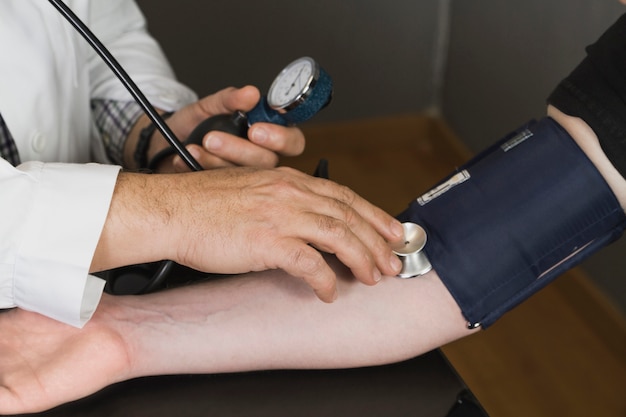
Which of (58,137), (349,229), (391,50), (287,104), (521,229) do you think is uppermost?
(58,137)

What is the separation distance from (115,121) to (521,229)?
0.67 meters

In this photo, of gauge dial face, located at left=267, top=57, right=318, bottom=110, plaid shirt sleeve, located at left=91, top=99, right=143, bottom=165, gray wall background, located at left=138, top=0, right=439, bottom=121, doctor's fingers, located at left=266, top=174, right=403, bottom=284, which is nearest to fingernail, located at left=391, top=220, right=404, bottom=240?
doctor's fingers, located at left=266, top=174, right=403, bottom=284

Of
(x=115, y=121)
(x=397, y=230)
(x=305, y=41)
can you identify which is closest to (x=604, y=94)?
(x=397, y=230)

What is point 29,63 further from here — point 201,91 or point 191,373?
point 201,91

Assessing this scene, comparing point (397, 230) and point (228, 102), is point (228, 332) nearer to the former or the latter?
point (397, 230)

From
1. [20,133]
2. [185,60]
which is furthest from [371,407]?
[185,60]

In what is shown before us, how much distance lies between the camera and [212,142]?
40.3 inches

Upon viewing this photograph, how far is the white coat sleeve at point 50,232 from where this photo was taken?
2.56 feet

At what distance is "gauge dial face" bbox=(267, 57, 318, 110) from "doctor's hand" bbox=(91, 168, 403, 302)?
178 millimetres

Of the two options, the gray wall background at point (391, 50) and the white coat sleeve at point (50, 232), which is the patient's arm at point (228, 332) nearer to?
the white coat sleeve at point (50, 232)

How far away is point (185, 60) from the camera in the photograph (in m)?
2.58

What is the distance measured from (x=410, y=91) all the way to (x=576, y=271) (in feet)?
3.36

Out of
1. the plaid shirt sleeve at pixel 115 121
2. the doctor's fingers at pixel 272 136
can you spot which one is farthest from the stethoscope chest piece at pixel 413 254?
the plaid shirt sleeve at pixel 115 121

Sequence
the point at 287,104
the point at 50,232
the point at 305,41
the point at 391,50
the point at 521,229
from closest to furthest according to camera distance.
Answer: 1. the point at 50,232
2. the point at 521,229
3. the point at 287,104
4. the point at 305,41
5. the point at 391,50
